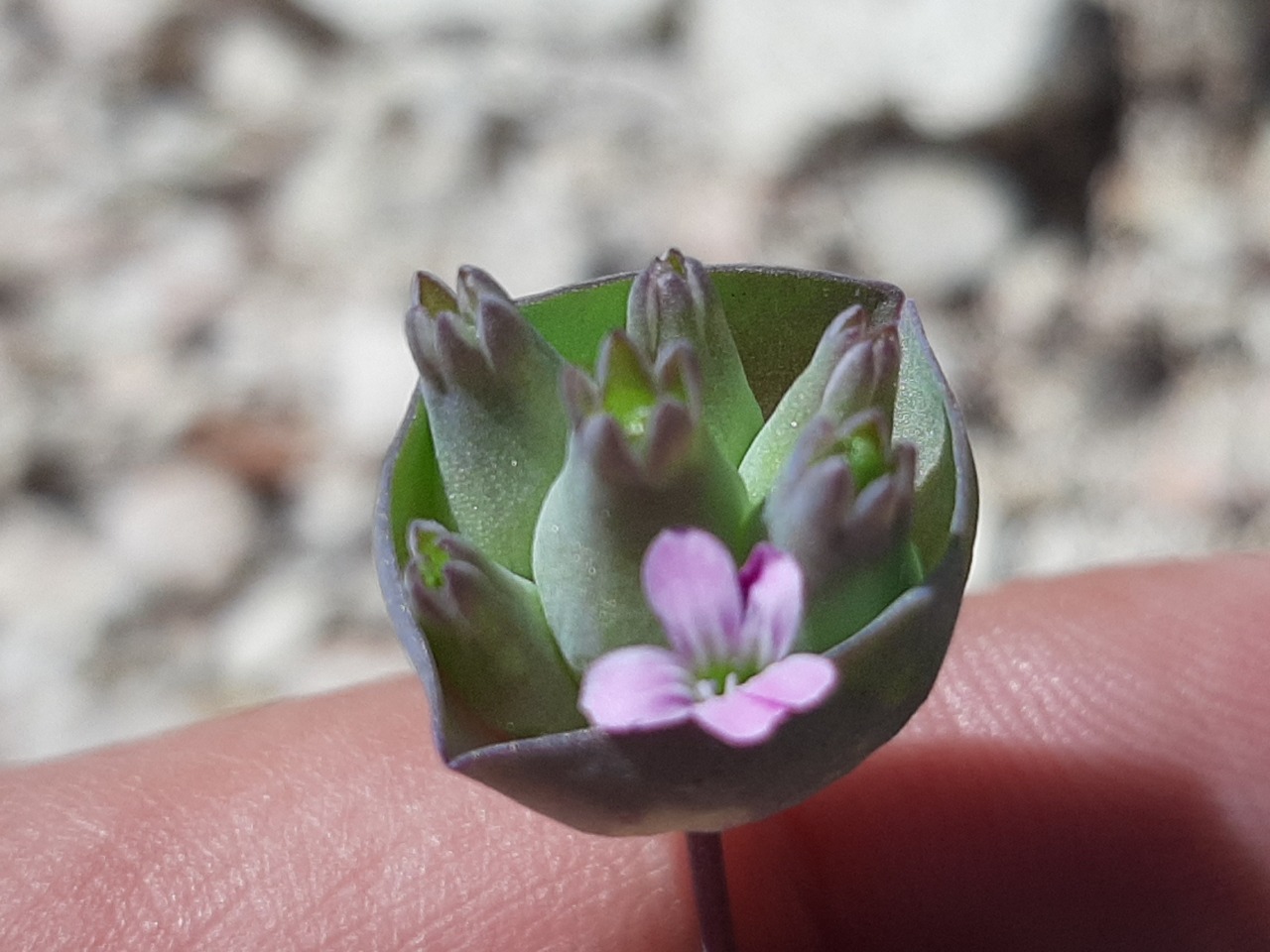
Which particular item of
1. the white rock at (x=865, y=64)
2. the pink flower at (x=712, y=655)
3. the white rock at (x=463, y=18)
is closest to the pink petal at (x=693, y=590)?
the pink flower at (x=712, y=655)

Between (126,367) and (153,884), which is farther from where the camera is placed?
(126,367)

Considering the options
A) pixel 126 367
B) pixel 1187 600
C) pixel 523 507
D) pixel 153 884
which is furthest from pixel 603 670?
pixel 126 367

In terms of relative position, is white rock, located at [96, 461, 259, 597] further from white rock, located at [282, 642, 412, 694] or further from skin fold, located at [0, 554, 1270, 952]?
skin fold, located at [0, 554, 1270, 952]

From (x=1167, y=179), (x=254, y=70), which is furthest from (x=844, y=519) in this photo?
(x=254, y=70)

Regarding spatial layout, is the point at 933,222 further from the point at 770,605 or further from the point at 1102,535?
the point at 770,605

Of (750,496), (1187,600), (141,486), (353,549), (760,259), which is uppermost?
(760,259)

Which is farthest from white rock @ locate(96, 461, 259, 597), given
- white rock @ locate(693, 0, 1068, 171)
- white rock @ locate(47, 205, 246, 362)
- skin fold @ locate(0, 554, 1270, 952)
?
white rock @ locate(693, 0, 1068, 171)

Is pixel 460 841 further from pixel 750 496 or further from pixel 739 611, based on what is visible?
pixel 739 611
